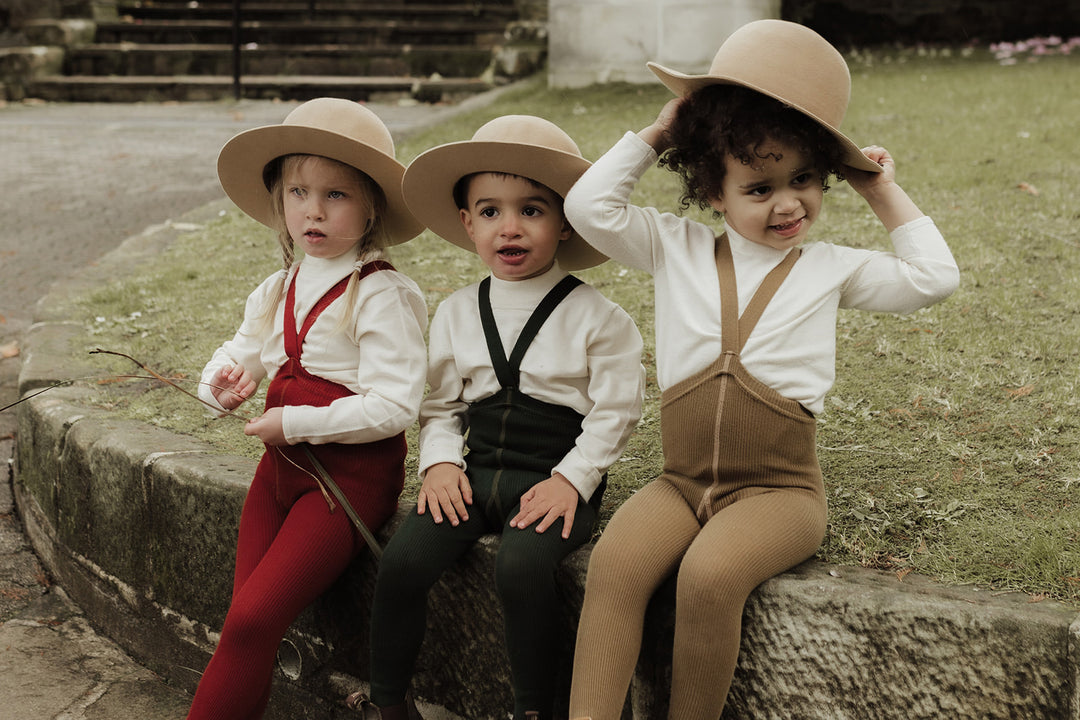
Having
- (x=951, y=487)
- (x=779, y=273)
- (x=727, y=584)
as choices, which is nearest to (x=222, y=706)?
(x=727, y=584)

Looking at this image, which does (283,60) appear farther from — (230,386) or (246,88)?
(230,386)

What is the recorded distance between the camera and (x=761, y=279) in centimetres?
212

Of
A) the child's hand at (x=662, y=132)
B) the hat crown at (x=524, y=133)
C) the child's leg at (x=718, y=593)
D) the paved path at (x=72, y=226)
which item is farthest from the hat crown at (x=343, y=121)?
the paved path at (x=72, y=226)

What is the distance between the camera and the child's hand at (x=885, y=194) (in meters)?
2.14

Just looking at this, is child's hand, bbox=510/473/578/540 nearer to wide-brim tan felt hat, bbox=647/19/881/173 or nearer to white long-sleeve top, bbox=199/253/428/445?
white long-sleeve top, bbox=199/253/428/445

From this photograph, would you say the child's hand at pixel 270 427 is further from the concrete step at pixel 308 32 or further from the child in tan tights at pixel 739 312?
the concrete step at pixel 308 32

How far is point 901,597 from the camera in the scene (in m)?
1.89

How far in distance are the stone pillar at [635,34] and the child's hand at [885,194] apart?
647 centimetres

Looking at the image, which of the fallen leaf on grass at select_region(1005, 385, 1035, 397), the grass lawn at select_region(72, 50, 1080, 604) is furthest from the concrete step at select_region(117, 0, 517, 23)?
the fallen leaf on grass at select_region(1005, 385, 1035, 397)

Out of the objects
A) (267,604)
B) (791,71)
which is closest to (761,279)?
(791,71)

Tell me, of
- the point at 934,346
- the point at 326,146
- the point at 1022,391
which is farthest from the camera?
the point at 934,346

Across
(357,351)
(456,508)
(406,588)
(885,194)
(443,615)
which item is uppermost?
(885,194)

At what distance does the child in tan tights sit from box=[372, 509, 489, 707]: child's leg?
1.07 feet

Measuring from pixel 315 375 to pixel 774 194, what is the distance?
1034mm
